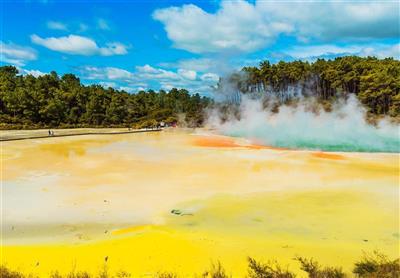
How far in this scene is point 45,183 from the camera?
13445 millimetres

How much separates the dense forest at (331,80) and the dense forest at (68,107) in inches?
431

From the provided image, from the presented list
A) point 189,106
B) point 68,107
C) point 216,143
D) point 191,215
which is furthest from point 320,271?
point 189,106

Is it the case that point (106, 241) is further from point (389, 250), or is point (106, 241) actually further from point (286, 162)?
point (286, 162)

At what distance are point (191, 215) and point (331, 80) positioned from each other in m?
45.6

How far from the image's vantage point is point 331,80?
4981 cm

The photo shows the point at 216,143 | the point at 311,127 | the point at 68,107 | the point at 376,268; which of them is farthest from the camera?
the point at 68,107

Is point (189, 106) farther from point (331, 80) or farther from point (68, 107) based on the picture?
point (331, 80)

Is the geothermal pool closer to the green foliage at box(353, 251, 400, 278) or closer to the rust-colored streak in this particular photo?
the green foliage at box(353, 251, 400, 278)

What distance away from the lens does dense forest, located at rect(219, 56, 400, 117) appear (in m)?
41.6

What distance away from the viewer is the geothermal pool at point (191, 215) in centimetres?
722

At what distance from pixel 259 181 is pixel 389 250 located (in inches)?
260

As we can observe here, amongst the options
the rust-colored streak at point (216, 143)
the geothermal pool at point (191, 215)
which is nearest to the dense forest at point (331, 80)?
the rust-colored streak at point (216, 143)

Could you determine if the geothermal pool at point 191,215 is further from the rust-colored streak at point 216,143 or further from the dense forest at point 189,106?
the dense forest at point 189,106

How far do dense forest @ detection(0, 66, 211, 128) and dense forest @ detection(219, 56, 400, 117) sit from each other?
35.9 ft
